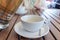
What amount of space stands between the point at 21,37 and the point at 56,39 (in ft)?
0.50

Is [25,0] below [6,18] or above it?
below

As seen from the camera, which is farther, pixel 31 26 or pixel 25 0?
pixel 25 0

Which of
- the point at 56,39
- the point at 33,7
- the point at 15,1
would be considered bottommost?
the point at 33,7

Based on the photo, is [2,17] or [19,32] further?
[2,17]

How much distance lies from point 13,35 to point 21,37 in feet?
0.16

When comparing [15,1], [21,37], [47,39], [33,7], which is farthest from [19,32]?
[33,7]

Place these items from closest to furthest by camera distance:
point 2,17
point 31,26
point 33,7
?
point 31,26 < point 2,17 < point 33,7

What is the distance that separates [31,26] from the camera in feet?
1.48

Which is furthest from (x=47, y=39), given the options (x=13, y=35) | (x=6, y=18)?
(x=6, y=18)

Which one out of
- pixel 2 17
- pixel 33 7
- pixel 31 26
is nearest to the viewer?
pixel 31 26

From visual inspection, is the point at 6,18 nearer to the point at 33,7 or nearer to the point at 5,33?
the point at 5,33

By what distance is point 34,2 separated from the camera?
134cm

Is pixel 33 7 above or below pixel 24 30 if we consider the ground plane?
below

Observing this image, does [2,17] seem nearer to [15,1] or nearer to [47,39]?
[15,1]
